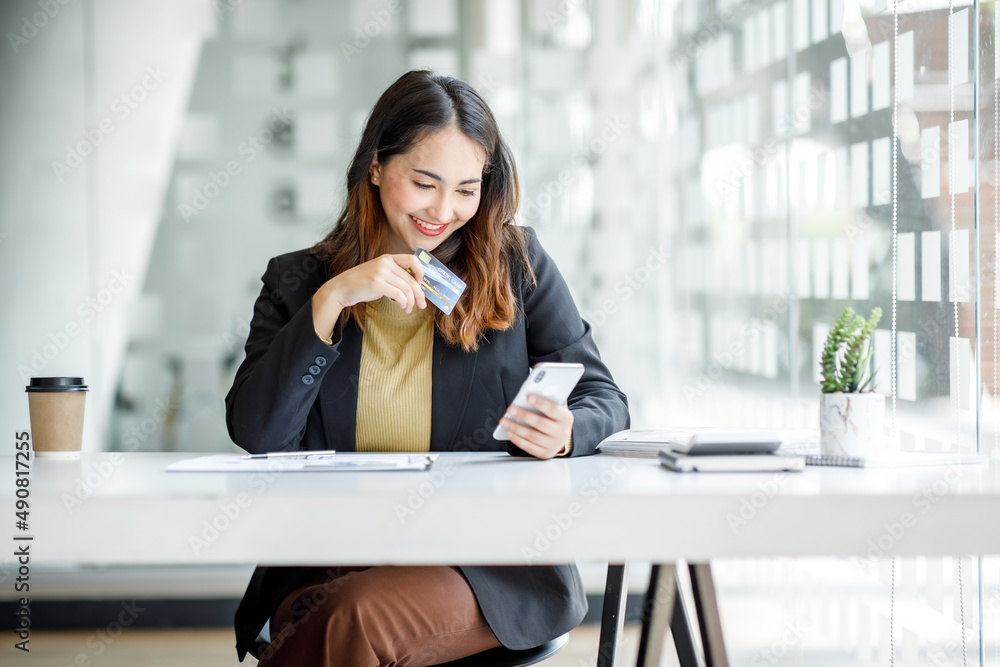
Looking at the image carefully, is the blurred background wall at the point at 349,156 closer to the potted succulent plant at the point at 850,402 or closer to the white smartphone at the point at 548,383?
the potted succulent plant at the point at 850,402

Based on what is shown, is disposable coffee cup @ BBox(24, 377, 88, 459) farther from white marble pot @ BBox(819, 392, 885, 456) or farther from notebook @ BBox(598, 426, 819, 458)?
white marble pot @ BBox(819, 392, 885, 456)

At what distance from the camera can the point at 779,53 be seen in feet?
9.70

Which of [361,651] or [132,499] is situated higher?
[132,499]

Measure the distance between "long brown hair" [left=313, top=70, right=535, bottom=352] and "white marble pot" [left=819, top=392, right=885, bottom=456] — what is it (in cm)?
61

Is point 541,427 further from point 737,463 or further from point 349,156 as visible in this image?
point 349,156

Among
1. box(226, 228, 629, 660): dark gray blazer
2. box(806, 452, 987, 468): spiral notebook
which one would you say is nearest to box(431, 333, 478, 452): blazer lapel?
box(226, 228, 629, 660): dark gray blazer

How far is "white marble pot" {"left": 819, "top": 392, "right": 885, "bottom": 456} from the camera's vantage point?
1.27 meters

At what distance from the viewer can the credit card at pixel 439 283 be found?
55.8 inches

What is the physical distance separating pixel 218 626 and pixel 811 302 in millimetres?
2229

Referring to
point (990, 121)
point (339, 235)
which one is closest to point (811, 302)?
point (990, 121)

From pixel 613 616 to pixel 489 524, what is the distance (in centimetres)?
48

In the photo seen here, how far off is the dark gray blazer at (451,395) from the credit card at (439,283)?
17cm

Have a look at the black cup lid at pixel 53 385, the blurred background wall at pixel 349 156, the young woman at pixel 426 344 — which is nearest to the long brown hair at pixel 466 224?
the young woman at pixel 426 344

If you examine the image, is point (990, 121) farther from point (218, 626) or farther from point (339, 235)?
point (218, 626)
